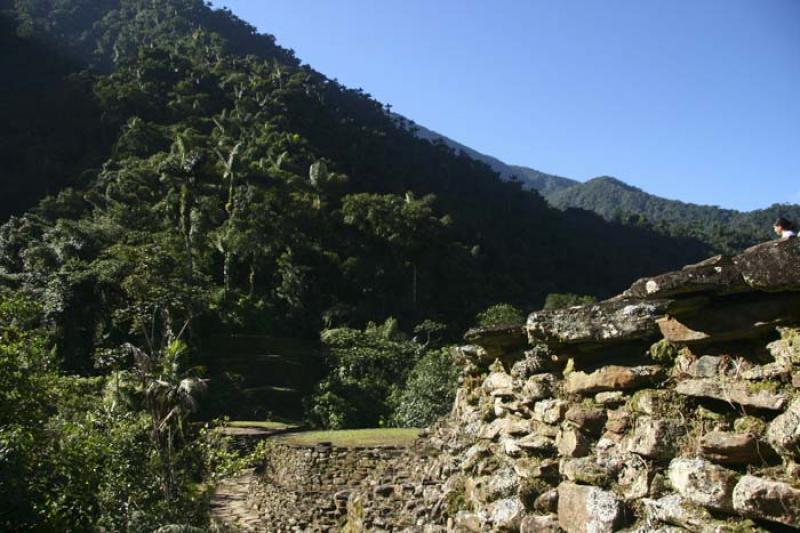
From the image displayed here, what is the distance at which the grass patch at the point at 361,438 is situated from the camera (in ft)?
42.6

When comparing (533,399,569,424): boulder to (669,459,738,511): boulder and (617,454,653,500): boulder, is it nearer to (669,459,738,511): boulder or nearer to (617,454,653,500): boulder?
(617,454,653,500): boulder

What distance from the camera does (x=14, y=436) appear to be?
5.94 meters

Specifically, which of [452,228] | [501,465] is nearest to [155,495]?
[501,465]

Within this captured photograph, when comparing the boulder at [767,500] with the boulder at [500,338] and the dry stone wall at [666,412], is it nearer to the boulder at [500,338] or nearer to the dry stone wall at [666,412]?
the dry stone wall at [666,412]

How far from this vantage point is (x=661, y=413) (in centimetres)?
306

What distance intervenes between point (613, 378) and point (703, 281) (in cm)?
84

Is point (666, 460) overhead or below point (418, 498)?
overhead

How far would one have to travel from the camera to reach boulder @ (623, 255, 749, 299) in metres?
2.74

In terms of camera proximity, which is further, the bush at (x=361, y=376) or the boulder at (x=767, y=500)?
the bush at (x=361, y=376)

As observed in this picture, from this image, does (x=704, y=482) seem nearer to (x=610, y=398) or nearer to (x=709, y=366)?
(x=709, y=366)

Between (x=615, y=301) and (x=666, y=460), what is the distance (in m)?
1.02

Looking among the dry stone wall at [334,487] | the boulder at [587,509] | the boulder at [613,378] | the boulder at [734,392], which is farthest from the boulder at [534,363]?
the dry stone wall at [334,487]

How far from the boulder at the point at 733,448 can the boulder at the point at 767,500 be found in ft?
0.41

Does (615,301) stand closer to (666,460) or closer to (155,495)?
(666,460)
